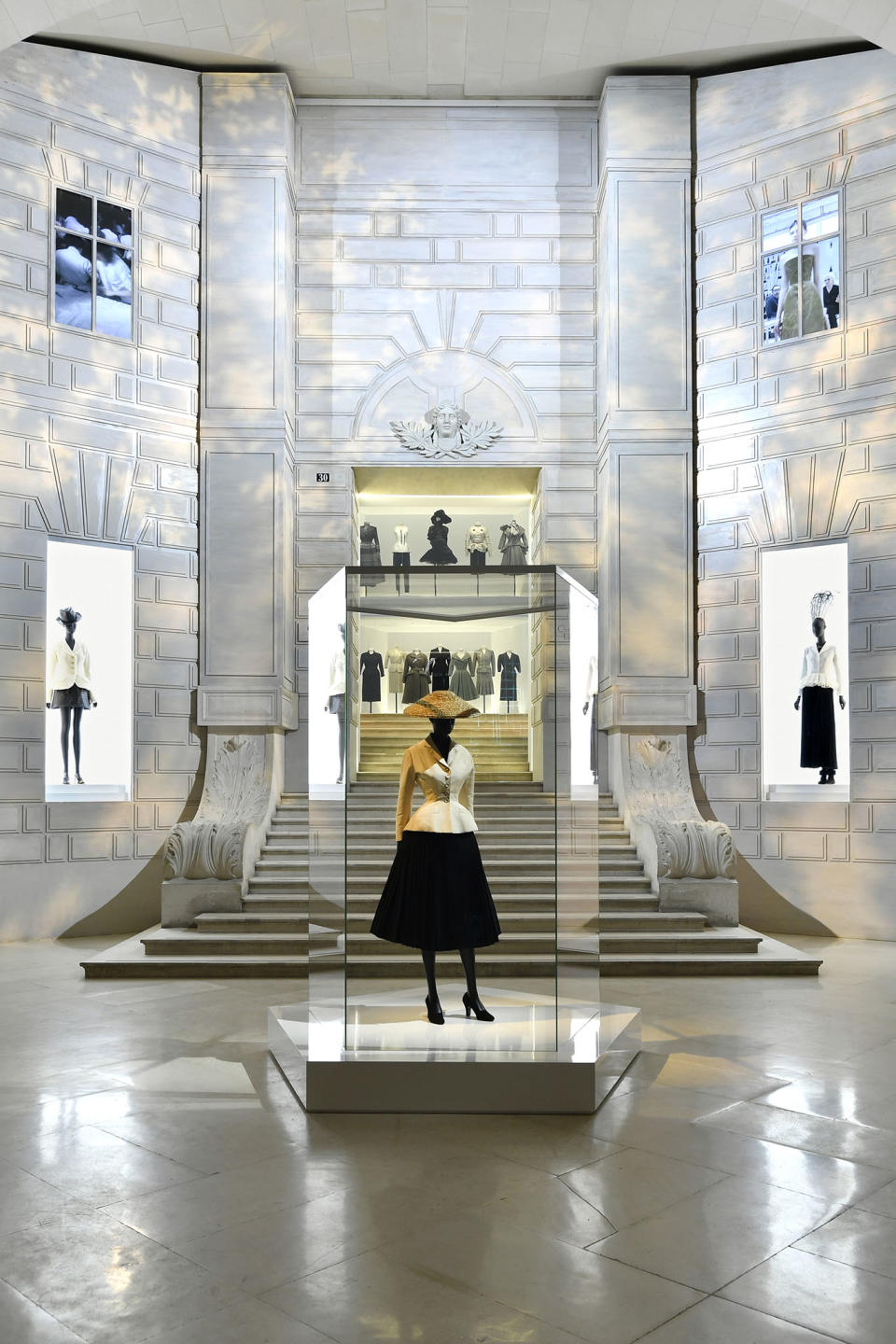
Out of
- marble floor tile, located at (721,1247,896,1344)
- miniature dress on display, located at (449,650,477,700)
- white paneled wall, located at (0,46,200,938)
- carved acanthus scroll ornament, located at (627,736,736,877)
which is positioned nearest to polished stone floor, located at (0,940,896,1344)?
marble floor tile, located at (721,1247,896,1344)

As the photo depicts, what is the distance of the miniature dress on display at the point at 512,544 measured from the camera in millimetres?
13984

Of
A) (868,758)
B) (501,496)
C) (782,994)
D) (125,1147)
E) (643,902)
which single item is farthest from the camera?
(501,496)

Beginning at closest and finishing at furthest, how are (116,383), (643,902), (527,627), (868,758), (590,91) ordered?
(527,627) → (643,902) → (868,758) → (116,383) → (590,91)

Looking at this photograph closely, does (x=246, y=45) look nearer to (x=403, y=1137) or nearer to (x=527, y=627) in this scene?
(x=527, y=627)

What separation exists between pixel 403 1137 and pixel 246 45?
11955 millimetres

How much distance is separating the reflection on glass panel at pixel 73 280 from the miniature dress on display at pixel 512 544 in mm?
5328

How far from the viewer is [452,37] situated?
12547mm

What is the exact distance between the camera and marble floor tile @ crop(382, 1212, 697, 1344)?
3186 millimetres

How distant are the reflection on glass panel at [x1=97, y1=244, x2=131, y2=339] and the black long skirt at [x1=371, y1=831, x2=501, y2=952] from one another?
8895 mm

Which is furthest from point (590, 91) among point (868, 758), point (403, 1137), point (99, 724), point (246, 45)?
point (403, 1137)

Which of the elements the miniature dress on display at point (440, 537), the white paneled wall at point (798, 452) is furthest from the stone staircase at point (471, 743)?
the miniature dress on display at point (440, 537)

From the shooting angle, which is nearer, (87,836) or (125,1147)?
(125,1147)

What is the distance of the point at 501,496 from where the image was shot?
47.6 ft

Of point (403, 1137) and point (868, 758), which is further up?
point (868, 758)
